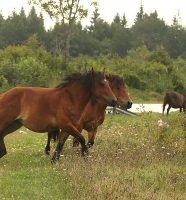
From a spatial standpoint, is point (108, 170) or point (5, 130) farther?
point (5, 130)

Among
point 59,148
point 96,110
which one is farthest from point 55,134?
point 59,148

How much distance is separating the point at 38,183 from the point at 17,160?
94.8 inches

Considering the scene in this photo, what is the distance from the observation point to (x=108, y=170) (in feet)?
28.6

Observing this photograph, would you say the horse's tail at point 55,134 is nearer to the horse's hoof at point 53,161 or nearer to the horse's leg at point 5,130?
the horse's leg at point 5,130

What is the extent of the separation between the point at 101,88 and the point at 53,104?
1.00 metres

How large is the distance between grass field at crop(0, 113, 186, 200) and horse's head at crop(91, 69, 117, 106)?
112 centimetres

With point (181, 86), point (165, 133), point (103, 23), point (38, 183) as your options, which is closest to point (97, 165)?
point (38, 183)

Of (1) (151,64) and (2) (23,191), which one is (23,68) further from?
(2) (23,191)

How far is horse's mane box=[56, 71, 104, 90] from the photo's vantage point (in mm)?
10289

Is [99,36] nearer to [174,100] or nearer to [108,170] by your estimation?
[174,100]

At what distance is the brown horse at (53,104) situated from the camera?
10.0m

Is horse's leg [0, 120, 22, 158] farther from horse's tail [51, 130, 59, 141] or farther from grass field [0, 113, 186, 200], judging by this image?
horse's tail [51, 130, 59, 141]

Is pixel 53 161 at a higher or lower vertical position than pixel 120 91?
lower

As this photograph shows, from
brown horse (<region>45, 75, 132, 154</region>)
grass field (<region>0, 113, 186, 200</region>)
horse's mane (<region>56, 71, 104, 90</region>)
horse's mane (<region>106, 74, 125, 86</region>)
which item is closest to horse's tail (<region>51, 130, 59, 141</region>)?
brown horse (<region>45, 75, 132, 154</region>)
